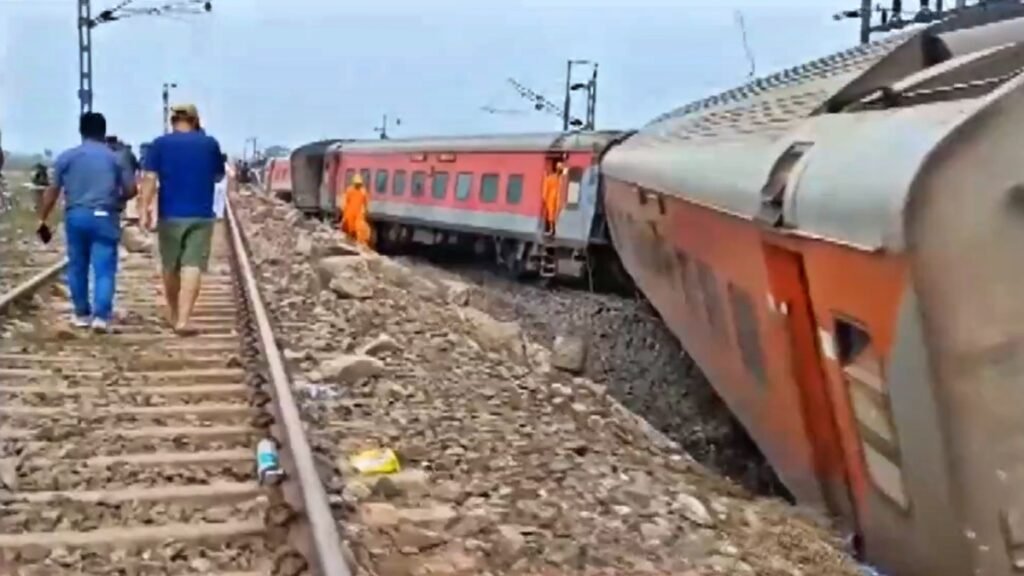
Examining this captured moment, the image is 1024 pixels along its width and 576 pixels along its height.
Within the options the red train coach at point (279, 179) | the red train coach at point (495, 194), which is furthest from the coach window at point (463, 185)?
the red train coach at point (279, 179)

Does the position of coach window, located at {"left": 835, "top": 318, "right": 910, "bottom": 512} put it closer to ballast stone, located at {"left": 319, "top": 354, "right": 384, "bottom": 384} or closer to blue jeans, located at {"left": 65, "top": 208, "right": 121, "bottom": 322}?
ballast stone, located at {"left": 319, "top": 354, "right": 384, "bottom": 384}

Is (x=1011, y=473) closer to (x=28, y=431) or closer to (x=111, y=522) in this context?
(x=111, y=522)

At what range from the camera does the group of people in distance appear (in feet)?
31.2

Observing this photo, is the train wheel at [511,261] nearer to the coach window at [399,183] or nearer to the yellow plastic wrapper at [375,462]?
the coach window at [399,183]

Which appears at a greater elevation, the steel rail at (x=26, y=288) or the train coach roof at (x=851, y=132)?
the train coach roof at (x=851, y=132)

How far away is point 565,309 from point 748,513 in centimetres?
1198

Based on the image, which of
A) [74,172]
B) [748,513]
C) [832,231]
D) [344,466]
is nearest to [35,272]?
[74,172]

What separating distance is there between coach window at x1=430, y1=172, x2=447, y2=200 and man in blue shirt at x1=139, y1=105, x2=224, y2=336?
49.2 feet

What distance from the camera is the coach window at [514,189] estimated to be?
21.4 metres

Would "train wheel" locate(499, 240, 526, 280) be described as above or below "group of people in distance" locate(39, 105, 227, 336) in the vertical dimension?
below

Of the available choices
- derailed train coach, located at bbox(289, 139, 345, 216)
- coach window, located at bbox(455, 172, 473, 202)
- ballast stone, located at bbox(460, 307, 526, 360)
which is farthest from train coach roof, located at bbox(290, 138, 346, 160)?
ballast stone, located at bbox(460, 307, 526, 360)

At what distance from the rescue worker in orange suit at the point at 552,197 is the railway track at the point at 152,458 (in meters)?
9.82

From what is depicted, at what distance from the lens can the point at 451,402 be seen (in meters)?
7.91

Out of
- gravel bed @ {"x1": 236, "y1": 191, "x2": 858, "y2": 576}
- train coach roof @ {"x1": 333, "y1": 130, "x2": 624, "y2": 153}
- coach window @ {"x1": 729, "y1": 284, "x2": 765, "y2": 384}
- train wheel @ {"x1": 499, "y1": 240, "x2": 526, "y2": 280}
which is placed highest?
train coach roof @ {"x1": 333, "y1": 130, "x2": 624, "y2": 153}
